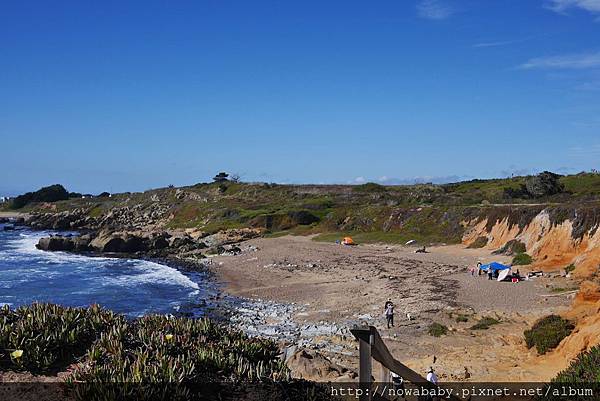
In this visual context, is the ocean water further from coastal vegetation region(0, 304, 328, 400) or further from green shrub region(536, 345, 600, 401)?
green shrub region(536, 345, 600, 401)

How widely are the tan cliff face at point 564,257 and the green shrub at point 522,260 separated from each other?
16.9 inches

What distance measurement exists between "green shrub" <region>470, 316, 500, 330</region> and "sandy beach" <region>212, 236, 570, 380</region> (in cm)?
26

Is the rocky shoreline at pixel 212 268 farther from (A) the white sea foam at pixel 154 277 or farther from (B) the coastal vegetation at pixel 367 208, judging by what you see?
(B) the coastal vegetation at pixel 367 208

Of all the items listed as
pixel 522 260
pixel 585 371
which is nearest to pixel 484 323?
pixel 585 371

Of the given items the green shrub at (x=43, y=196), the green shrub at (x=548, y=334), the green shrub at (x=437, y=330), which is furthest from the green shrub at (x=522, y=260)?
the green shrub at (x=43, y=196)

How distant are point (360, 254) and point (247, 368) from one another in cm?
4008

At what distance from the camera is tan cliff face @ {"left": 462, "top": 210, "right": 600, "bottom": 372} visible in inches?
551

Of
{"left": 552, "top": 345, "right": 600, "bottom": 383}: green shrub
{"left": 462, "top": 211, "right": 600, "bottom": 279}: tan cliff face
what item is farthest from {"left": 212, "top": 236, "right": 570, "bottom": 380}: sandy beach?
{"left": 552, "top": 345, "right": 600, "bottom": 383}: green shrub

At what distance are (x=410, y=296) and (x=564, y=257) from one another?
1234cm

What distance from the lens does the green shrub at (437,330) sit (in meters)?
19.1

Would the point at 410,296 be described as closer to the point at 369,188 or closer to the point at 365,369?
the point at 365,369

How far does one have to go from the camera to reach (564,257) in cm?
3297

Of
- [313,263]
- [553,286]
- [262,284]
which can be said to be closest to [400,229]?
[313,263]

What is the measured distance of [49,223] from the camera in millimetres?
96250
